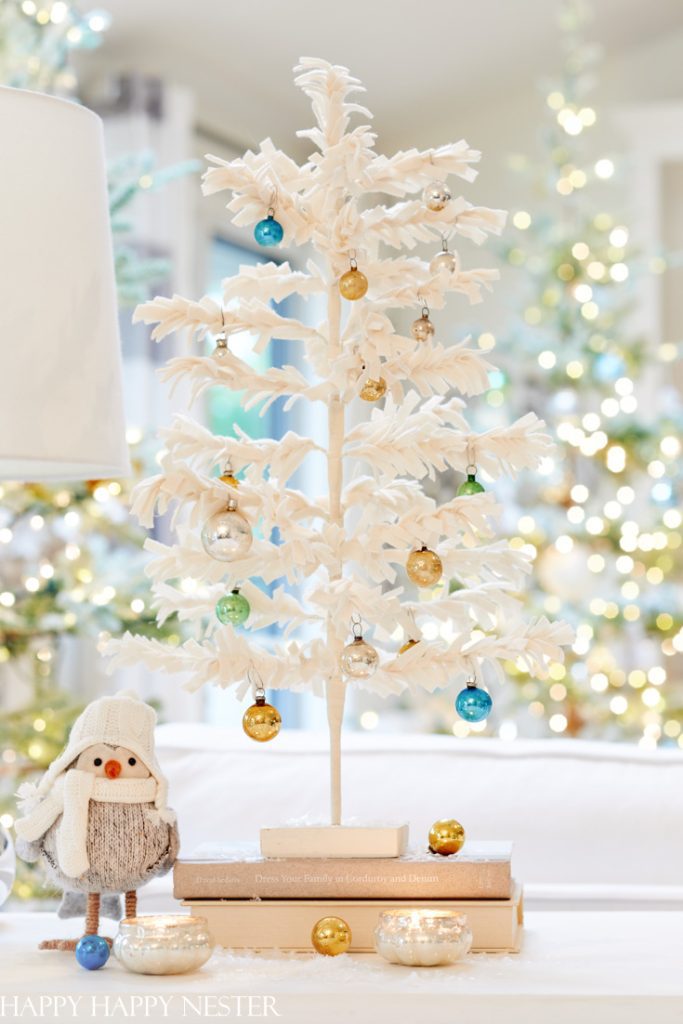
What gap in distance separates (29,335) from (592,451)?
11.6 ft

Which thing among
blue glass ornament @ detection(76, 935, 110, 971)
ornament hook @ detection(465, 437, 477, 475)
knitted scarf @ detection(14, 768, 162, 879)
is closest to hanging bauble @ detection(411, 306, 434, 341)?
ornament hook @ detection(465, 437, 477, 475)

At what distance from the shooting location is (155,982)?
1.04 metres

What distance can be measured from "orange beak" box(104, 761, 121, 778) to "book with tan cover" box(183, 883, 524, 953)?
0.13 m

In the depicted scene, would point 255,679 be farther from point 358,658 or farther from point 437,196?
point 437,196

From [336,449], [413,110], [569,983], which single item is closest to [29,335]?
[336,449]

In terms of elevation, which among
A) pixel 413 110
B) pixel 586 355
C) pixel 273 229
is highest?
pixel 413 110

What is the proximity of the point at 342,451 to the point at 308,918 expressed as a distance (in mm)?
401

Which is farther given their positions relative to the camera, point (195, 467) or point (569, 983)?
point (195, 467)

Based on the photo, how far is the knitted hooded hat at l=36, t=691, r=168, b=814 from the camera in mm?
1160

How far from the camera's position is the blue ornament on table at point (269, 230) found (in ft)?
4.01

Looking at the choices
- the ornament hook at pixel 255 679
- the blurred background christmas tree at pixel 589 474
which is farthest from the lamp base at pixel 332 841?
the blurred background christmas tree at pixel 589 474

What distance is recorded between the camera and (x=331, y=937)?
3.67 feet

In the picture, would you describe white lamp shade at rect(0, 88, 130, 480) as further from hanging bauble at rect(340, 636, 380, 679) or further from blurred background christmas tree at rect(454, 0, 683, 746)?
blurred background christmas tree at rect(454, 0, 683, 746)

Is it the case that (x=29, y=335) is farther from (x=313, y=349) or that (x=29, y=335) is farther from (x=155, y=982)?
(x=155, y=982)
